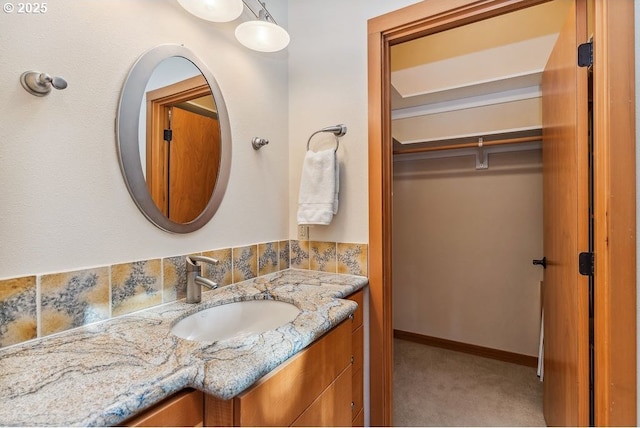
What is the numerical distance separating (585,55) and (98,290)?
1.87 meters

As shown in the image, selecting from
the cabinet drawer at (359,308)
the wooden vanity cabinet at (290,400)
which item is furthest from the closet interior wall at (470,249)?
the wooden vanity cabinet at (290,400)

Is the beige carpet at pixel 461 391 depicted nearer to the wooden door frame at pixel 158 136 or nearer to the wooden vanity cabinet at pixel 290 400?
the wooden vanity cabinet at pixel 290 400

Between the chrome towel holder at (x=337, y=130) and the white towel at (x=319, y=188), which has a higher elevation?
the chrome towel holder at (x=337, y=130)

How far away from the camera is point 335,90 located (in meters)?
1.51

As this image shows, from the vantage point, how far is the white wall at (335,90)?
144 centimetres

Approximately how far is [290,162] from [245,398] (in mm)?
1257

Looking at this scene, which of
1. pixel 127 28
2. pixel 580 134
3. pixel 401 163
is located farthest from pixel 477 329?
pixel 127 28

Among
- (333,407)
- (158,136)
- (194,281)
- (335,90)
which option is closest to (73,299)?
(194,281)

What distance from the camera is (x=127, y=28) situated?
36.5 inches

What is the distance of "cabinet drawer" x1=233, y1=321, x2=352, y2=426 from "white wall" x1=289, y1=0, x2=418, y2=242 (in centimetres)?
61

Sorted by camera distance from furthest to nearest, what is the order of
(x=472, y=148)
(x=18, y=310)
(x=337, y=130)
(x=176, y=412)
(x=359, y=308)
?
(x=472, y=148), (x=337, y=130), (x=359, y=308), (x=18, y=310), (x=176, y=412)

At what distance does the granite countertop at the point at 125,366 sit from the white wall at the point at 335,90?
25.3 inches

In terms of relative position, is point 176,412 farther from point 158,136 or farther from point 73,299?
point 158,136

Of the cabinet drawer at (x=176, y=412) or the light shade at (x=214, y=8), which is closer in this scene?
the cabinet drawer at (x=176, y=412)
